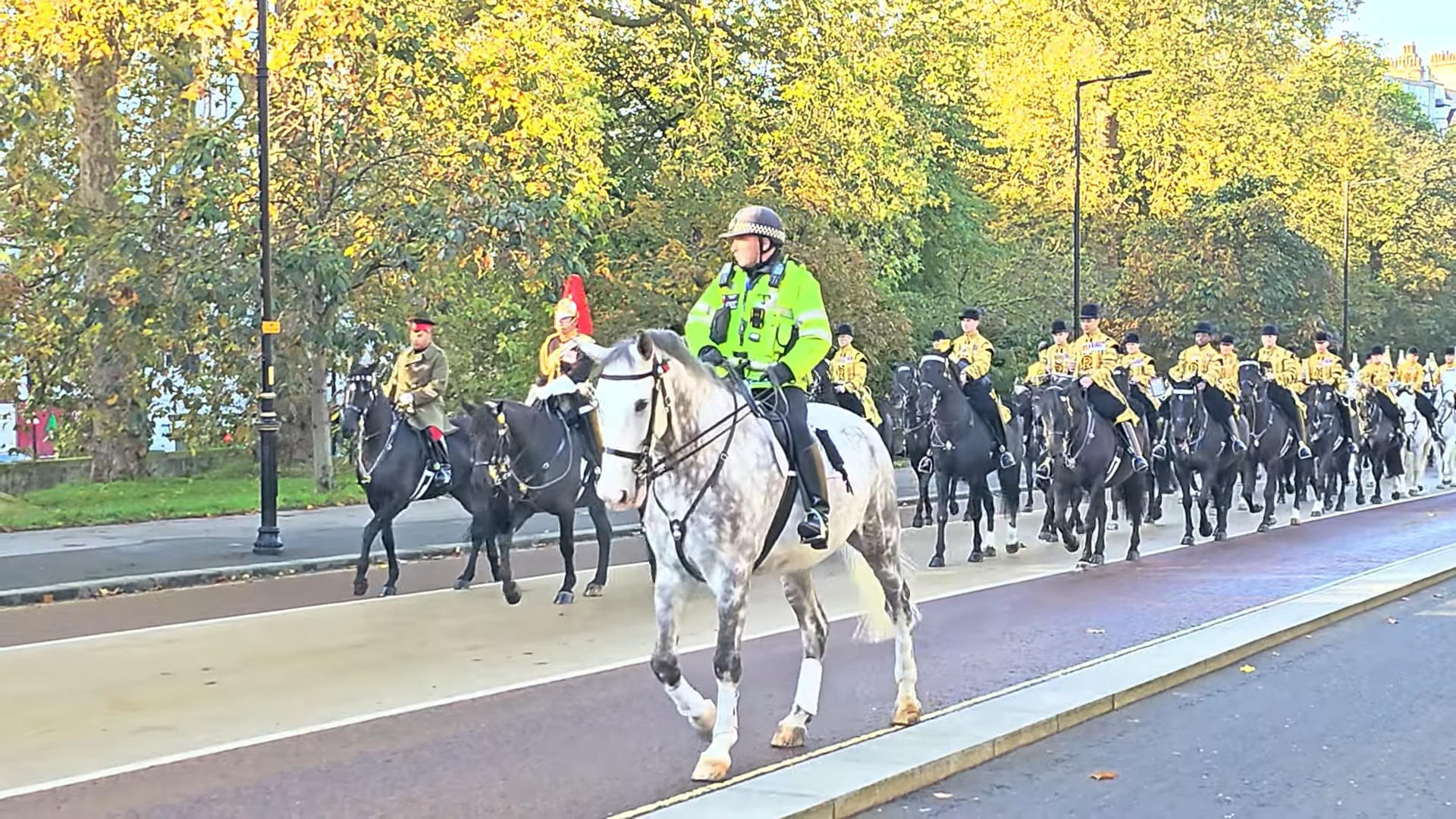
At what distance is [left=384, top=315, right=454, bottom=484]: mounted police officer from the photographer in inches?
619

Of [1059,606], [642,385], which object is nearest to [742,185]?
[1059,606]

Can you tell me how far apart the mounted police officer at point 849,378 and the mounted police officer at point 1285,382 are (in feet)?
20.5

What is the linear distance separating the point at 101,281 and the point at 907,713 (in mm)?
19443

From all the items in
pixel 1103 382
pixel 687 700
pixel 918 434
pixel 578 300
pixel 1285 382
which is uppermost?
pixel 578 300

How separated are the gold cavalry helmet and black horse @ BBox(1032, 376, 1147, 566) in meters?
10.1

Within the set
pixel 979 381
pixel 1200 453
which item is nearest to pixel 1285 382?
pixel 1200 453

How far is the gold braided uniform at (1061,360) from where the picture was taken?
61.9ft

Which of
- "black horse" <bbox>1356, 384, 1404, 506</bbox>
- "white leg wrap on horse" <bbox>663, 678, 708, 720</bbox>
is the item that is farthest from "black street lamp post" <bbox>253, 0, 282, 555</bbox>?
"black horse" <bbox>1356, 384, 1404, 506</bbox>

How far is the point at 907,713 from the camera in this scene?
880cm

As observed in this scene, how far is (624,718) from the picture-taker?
917 centimetres

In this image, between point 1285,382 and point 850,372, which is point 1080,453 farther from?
point 1285,382

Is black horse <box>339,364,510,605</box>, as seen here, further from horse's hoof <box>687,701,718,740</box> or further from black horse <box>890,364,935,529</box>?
horse's hoof <box>687,701,718,740</box>

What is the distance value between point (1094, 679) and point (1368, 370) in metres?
21.2

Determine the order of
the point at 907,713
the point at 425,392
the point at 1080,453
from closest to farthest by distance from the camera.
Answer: the point at 907,713 < the point at 425,392 < the point at 1080,453
